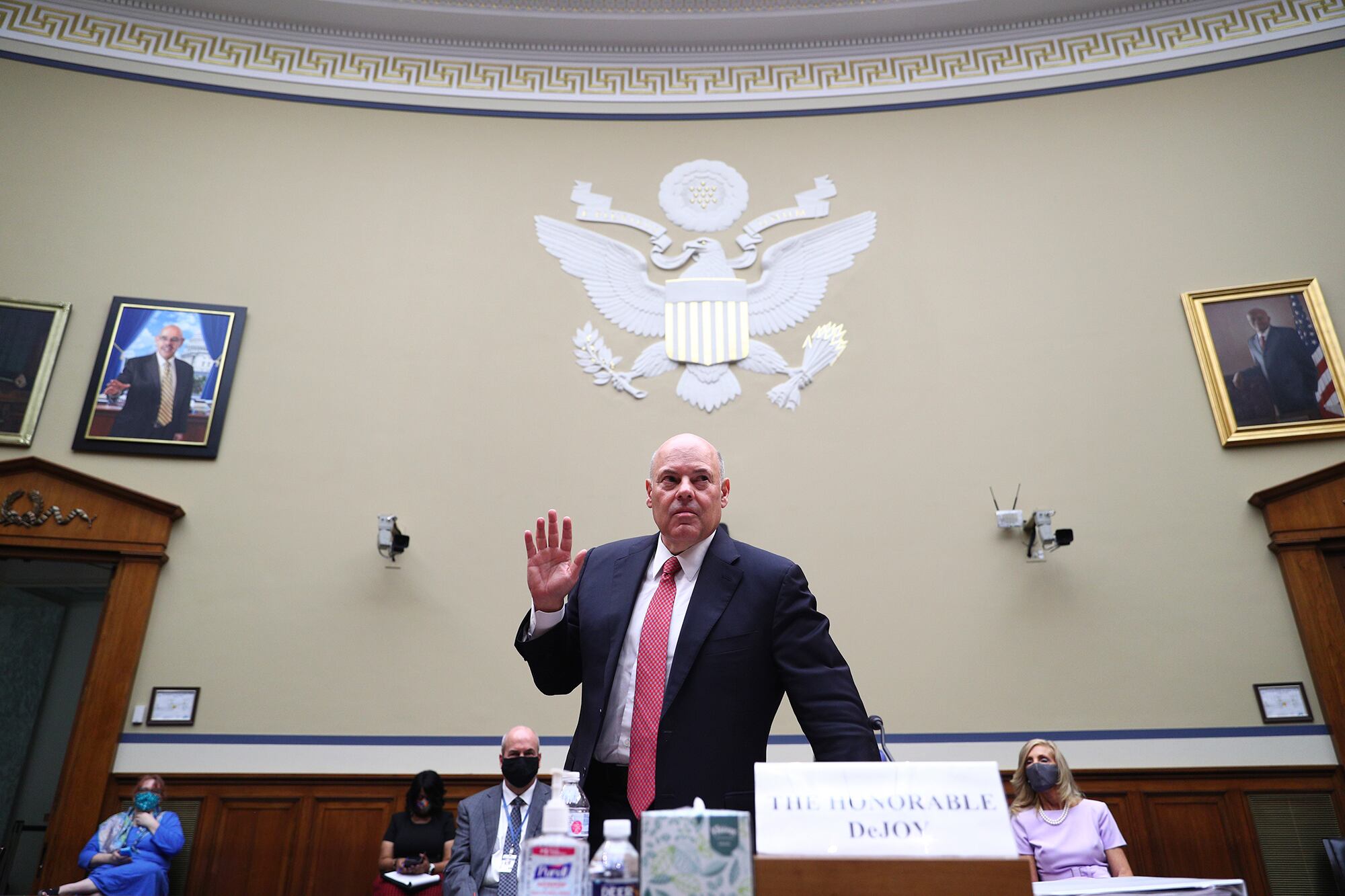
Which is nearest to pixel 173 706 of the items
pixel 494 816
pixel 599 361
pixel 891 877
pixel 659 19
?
pixel 494 816

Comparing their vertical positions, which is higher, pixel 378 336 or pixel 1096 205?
pixel 1096 205

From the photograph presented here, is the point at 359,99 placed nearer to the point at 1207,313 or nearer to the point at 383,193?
the point at 383,193

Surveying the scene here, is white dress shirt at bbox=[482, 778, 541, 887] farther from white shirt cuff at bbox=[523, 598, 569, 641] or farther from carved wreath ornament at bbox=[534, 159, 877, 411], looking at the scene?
carved wreath ornament at bbox=[534, 159, 877, 411]

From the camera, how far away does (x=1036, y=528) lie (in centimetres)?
526

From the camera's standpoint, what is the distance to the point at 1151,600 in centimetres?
520

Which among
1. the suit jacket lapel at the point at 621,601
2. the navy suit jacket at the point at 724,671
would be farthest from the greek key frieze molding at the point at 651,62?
the navy suit jacket at the point at 724,671

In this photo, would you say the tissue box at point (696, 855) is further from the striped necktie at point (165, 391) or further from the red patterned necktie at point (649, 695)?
the striped necktie at point (165, 391)

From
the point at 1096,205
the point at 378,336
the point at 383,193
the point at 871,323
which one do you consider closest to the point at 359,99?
the point at 383,193

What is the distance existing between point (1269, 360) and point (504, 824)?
5.25 metres

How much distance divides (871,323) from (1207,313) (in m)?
2.12

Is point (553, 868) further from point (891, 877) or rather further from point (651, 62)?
point (651, 62)

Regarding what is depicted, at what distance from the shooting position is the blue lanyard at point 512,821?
367 centimetres

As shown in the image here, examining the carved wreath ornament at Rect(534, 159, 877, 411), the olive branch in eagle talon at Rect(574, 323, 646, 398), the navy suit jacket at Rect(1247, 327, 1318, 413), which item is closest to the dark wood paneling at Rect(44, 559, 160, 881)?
the olive branch in eagle talon at Rect(574, 323, 646, 398)

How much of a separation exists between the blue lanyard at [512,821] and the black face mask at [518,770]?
0.08 m
